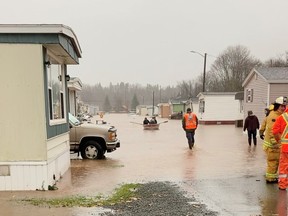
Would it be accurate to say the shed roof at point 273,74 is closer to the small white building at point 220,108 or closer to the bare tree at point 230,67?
the small white building at point 220,108

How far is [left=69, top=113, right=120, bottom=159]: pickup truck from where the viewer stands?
11.7 m

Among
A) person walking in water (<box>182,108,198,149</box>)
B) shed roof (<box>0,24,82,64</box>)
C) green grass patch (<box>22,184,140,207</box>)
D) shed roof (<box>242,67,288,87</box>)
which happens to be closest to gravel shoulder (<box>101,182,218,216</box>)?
green grass patch (<box>22,184,140,207</box>)

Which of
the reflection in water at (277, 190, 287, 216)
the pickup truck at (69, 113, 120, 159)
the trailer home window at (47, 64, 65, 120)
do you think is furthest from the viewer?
the pickup truck at (69, 113, 120, 159)

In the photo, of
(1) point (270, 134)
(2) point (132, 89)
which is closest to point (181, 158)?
(1) point (270, 134)

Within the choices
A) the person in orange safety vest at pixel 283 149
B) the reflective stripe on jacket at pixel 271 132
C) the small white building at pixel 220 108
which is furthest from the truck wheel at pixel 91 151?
the small white building at pixel 220 108

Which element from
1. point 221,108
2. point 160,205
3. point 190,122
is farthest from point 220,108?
point 160,205

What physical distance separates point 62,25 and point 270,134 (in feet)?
16.8

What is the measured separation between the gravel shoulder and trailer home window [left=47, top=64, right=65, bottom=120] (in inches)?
106

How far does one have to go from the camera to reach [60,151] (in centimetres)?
844

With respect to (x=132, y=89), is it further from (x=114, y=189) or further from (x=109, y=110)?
(x=114, y=189)

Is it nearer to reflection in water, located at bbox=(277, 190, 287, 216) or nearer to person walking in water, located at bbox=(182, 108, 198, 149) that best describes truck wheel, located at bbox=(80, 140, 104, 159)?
person walking in water, located at bbox=(182, 108, 198, 149)

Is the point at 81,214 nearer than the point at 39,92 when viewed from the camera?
Yes

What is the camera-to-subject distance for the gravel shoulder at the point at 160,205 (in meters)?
5.38

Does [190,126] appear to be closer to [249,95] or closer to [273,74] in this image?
[273,74]
